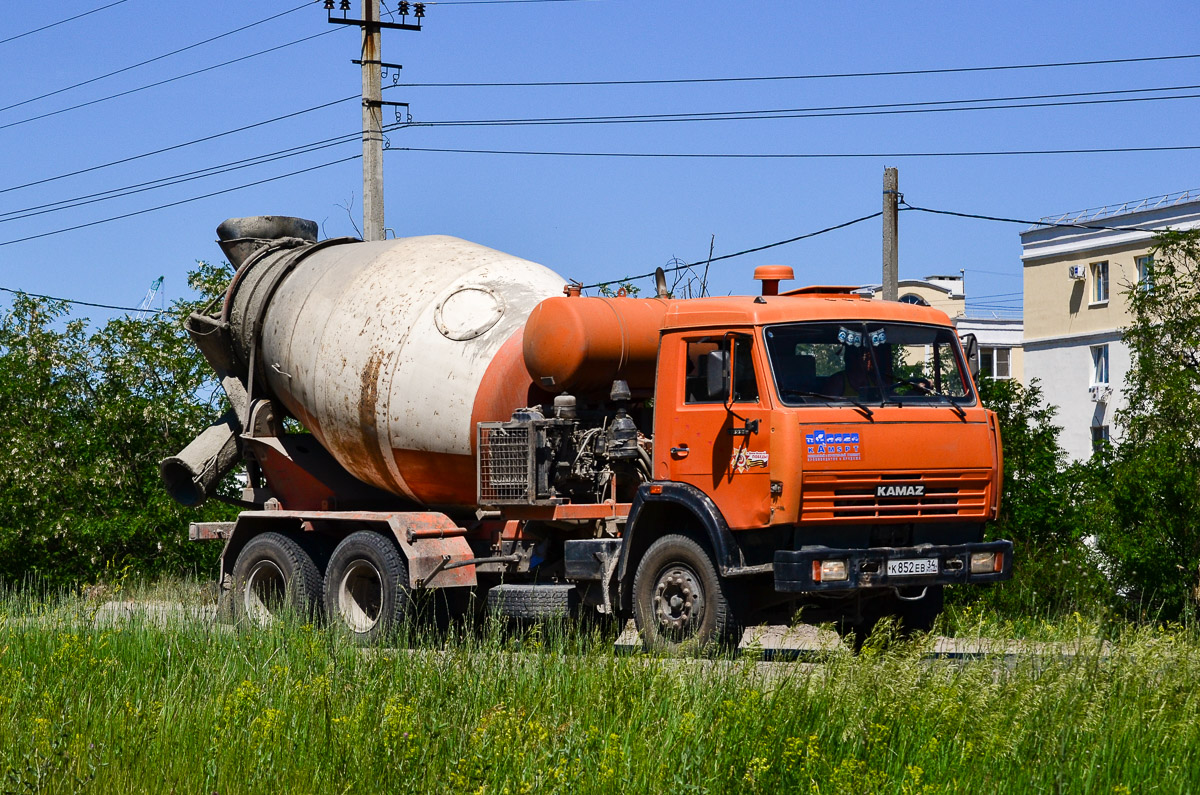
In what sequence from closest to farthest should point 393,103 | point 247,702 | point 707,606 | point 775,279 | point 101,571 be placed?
point 247,702 < point 707,606 < point 775,279 < point 101,571 < point 393,103

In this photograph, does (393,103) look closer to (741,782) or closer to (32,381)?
(32,381)

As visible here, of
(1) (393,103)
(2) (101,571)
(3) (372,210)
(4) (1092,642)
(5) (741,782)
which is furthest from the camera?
(1) (393,103)

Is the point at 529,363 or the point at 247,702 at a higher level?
the point at 529,363

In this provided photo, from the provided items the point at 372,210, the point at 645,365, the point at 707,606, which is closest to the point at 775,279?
the point at 645,365

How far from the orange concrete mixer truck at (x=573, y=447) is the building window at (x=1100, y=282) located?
165 feet

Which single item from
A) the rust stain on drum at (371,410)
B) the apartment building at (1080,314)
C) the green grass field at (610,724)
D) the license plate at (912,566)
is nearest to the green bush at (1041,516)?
the license plate at (912,566)

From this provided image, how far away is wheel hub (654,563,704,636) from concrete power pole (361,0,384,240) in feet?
38.0

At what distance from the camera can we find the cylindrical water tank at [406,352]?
40.2 feet

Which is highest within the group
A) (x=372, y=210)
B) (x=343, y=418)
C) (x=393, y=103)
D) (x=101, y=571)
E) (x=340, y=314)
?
(x=393, y=103)

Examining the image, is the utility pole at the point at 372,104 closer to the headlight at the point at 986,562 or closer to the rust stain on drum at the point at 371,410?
the rust stain on drum at the point at 371,410

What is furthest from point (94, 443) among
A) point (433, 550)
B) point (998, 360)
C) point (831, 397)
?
point (998, 360)

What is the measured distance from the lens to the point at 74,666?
26.6 ft

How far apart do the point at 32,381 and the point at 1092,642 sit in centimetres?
1652

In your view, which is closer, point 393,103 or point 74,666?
point 74,666
